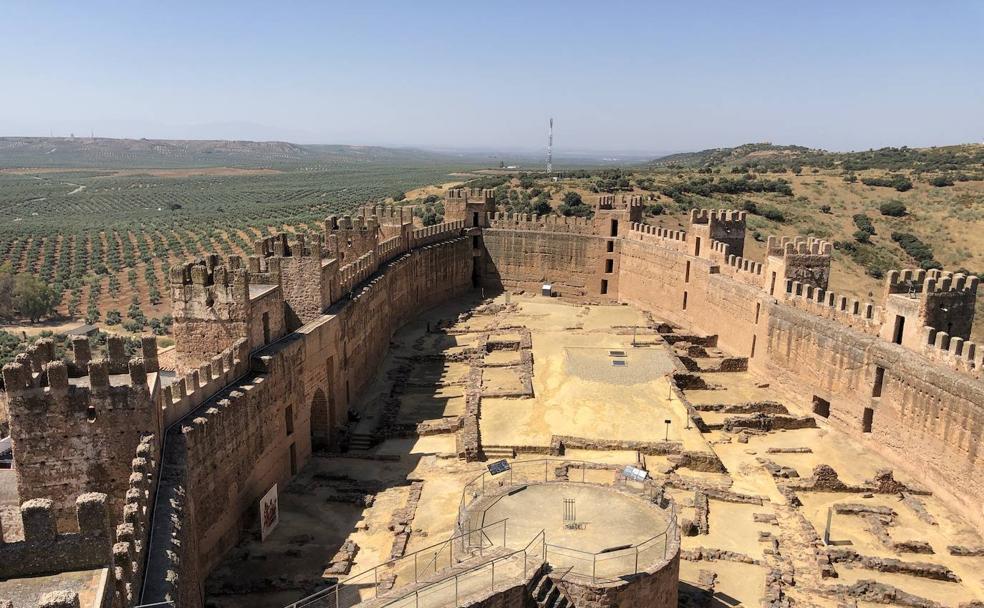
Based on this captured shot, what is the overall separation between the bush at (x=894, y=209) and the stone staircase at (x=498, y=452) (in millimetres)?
56609

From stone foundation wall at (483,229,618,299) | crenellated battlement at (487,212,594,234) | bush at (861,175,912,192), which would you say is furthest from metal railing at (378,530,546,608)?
bush at (861,175,912,192)

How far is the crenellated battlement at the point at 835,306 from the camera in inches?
1028

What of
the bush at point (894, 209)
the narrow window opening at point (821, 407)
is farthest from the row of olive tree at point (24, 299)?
the bush at point (894, 209)

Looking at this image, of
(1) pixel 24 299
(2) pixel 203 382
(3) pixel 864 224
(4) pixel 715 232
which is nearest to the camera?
(2) pixel 203 382

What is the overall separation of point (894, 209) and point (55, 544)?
233 ft

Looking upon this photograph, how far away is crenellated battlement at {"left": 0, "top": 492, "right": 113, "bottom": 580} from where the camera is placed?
987 centimetres

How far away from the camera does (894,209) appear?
6662cm

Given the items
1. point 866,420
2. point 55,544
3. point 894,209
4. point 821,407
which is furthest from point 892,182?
point 55,544

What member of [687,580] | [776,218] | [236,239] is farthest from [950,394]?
[236,239]

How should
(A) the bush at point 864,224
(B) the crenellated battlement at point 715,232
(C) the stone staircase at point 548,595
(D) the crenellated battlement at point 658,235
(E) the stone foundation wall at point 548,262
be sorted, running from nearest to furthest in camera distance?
(C) the stone staircase at point 548,595, (B) the crenellated battlement at point 715,232, (D) the crenellated battlement at point 658,235, (E) the stone foundation wall at point 548,262, (A) the bush at point 864,224

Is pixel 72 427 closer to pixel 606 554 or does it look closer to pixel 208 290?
pixel 208 290

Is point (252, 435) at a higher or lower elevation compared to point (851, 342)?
lower

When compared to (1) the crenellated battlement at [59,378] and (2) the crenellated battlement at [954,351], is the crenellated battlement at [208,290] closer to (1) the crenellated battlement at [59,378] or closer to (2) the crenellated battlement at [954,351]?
(1) the crenellated battlement at [59,378]

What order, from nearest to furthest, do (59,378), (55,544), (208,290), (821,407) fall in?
(55,544)
(59,378)
(208,290)
(821,407)
